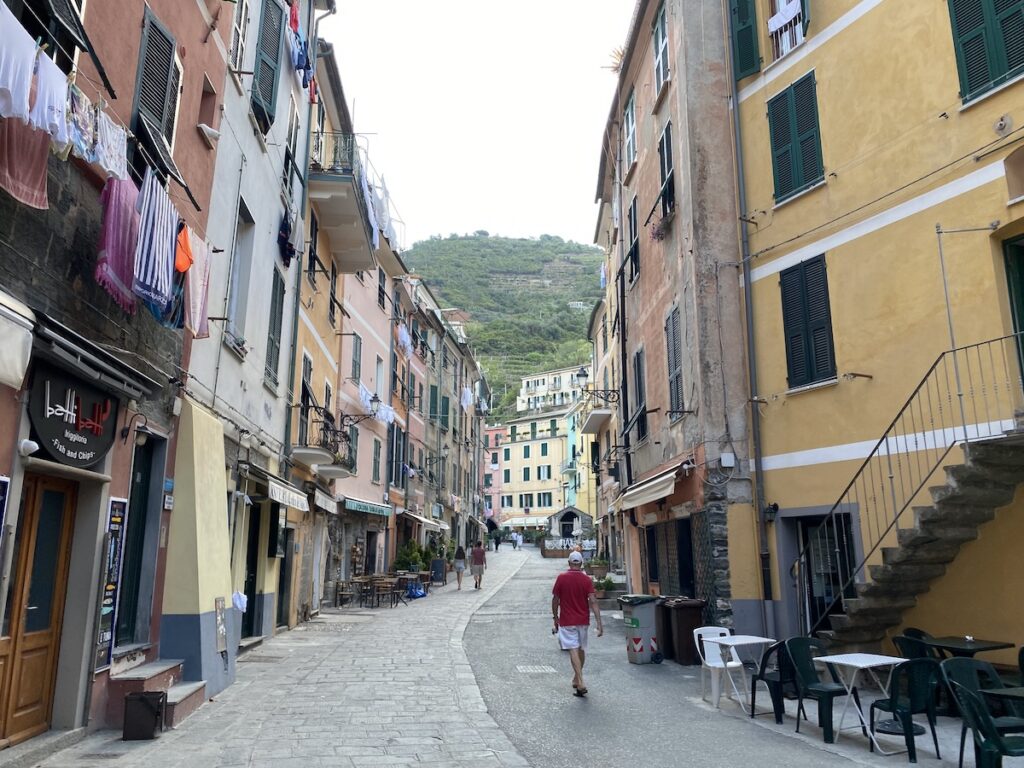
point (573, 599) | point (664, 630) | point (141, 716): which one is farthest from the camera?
point (664, 630)

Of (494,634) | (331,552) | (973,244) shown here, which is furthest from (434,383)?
(973,244)

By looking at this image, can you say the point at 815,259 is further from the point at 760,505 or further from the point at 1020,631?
the point at 1020,631

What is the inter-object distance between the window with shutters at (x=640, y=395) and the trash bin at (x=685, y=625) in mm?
6367

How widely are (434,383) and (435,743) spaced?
99.7ft

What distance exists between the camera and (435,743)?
273 inches

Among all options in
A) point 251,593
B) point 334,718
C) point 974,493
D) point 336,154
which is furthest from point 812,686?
point 336,154

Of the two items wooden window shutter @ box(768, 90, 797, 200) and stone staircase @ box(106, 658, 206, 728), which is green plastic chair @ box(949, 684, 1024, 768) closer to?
stone staircase @ box(106, 658, 206, 728)

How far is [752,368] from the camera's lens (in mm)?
12836

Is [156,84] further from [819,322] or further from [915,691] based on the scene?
[819,322]

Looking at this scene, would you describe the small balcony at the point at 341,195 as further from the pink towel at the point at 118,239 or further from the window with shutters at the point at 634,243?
the pink towel at the point at 118,239

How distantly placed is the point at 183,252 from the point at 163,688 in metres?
4.55

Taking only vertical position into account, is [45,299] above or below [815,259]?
below

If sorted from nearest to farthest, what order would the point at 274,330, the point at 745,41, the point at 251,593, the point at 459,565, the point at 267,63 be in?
the point at 267,63 < the point at 251,593 < the point at 745,41 < the point at 274,330 < the point at 459,565

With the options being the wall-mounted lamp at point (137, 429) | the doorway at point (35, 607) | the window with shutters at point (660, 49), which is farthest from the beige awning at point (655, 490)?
the doorway at point (35, 607)
